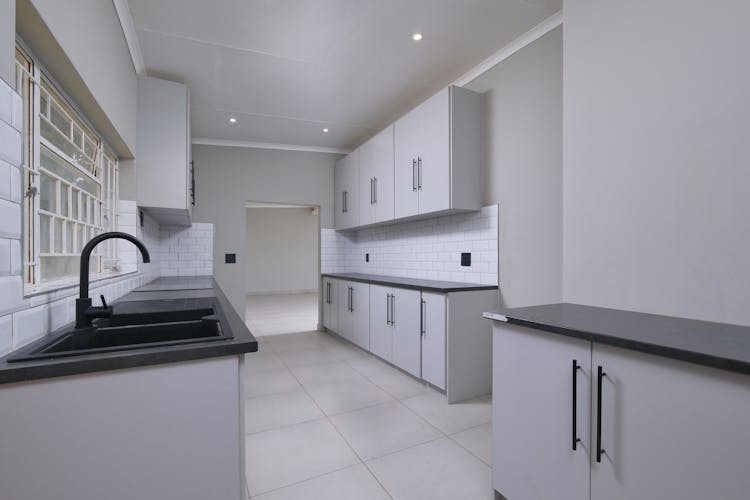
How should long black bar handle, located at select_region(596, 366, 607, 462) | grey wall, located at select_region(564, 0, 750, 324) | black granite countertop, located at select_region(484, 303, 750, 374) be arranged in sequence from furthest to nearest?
1. grey wall, located at select_region(564, 0, 750, 324)
2. long black bar handle, located at select_region(596, 366, 607, 462)
3. black granite countertop, located at select_region(484, 303, 750, 374)

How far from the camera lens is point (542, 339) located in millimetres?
1369

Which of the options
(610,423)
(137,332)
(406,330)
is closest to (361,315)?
(406,330)

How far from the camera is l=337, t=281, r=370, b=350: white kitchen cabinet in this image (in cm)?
391

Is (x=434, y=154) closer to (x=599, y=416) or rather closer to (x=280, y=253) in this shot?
(x=599, y=416)

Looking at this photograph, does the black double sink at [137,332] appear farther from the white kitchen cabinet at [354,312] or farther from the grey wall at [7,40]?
the white kitchen cabinet at [354,312]

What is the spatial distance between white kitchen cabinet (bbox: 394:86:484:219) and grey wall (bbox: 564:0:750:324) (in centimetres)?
107

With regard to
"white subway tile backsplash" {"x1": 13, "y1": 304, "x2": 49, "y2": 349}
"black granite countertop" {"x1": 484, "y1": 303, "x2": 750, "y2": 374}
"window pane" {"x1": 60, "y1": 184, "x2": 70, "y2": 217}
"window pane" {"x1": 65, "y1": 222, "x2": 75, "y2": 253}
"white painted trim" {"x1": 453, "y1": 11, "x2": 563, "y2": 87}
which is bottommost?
"black granite countertop" {"x1": 484, "y1": 303, "x2": 750, "y2": 374}

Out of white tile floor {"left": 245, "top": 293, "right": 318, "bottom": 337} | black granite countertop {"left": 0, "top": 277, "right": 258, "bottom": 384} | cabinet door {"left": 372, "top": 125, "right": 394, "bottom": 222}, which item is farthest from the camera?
white tile floor {"left": 245, "top": 293, "right": 318, "bottom": 337}

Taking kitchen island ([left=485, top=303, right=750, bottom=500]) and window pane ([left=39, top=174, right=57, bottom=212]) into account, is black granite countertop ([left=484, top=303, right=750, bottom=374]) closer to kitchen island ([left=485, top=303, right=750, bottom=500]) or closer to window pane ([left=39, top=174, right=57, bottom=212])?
kitchen island ([left=485, top=303, right=750, bottom=500])

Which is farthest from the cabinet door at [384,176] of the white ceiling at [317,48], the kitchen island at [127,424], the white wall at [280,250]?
the white wall at [280,250]

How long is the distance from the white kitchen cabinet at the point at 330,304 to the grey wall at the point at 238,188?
2.96 feet

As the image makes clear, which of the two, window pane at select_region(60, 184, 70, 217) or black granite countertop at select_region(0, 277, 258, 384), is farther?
window pane at select_region(60, 184, 70, 217)

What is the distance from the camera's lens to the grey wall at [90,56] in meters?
1.23

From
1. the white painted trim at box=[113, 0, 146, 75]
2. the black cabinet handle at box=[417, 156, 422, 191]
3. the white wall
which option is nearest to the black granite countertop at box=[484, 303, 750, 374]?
the black cabinet handle at box=[417, 156, 422, 191]
